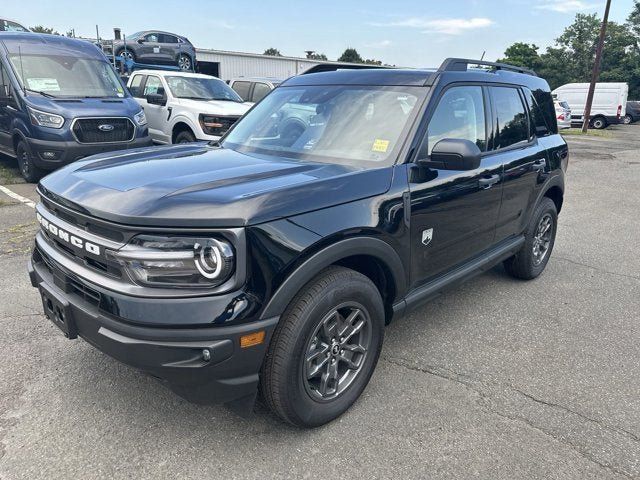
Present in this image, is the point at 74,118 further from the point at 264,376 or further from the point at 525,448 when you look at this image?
the point at 525,448

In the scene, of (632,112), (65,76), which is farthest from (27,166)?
(632,112)

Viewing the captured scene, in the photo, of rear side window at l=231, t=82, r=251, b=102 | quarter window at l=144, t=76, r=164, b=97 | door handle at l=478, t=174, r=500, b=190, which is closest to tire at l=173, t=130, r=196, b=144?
quarter window at l=144, t=76, r=164, b=97

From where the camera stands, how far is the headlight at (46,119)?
7.39 meters

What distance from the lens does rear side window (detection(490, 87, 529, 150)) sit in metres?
3.80

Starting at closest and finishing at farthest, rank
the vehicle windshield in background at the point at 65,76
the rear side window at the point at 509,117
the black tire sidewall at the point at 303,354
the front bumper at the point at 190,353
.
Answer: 1. the front bumper at the point at 190,353
2. the black tire sidewall at the point at 303,354
3. the rear side window at the point at 509,117
4. the vehicle windshield in background at the point at 65,76

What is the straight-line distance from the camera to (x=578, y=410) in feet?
9.13

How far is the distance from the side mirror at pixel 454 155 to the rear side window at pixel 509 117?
3.50 feet

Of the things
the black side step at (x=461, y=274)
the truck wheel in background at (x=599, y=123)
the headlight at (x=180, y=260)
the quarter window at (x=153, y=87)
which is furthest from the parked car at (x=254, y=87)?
the truck wheel in background at (x=599, y=123)

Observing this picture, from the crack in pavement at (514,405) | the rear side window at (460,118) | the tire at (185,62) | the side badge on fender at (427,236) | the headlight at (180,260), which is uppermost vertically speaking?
the tire at (185,62)

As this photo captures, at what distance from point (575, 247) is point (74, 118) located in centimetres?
720

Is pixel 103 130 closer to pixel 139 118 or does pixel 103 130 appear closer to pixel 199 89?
pixel 139 118

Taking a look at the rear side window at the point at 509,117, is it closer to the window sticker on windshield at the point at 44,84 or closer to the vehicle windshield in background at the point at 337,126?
the vehicle windshield in background at the point at 337,126

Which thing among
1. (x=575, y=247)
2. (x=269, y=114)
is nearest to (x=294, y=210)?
(x=269, y=114)

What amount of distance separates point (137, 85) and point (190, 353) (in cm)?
979
